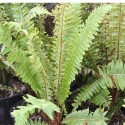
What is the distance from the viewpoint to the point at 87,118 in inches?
48.2

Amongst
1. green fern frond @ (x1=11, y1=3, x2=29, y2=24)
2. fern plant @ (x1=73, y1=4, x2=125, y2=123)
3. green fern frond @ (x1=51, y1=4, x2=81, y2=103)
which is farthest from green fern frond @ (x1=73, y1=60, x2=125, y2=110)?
green fern frond @ (x1=11, y1=3, x2=29, y2=24)

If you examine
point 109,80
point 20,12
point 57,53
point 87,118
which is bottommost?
point 87,118

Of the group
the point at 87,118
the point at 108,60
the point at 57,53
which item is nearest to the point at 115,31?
the point at 108,60

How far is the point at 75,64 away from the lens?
127 cm

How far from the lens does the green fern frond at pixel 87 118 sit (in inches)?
46.5

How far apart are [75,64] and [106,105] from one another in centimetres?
29

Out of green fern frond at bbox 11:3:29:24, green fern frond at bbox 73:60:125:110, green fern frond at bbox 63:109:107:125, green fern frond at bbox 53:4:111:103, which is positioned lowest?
green fern frond at bbox 63:109:107:125

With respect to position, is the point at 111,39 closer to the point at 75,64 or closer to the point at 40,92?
the point at 75,64

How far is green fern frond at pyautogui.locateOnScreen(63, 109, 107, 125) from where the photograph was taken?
1.18 metres

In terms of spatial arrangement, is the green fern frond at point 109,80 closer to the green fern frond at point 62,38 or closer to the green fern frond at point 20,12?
the green fern frond at point 62,38

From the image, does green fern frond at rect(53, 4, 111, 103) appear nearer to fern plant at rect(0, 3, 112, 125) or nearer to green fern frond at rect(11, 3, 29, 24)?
fern plant at rect(0, 3, 112, 125)

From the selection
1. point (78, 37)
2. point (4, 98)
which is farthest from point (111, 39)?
point (4, 98)

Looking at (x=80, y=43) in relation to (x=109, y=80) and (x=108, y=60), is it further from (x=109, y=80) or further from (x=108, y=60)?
(x=108, y=60)

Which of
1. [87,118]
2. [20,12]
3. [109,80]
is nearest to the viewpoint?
[87,118]
